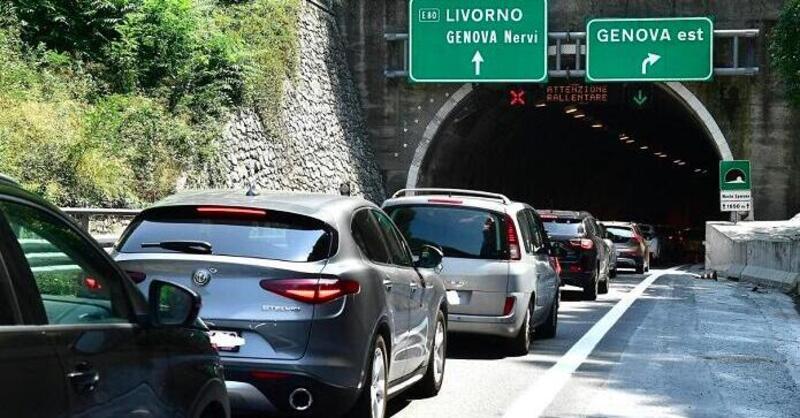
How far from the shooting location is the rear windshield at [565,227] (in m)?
23.3

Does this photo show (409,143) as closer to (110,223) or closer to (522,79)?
(522,79)

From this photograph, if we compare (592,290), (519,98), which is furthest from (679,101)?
(592,290)

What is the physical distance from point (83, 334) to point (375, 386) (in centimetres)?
390

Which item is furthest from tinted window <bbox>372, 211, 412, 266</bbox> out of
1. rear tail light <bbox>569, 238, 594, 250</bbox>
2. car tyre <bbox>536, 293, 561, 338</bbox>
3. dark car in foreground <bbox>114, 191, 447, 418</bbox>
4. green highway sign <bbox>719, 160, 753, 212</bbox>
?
green highway sign <bbox>719, 160, 753, 212</bbox>

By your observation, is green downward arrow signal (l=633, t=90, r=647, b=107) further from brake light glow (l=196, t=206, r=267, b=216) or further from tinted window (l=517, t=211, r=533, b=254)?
brake light glow (l=196, t=206, r=267, b=216)

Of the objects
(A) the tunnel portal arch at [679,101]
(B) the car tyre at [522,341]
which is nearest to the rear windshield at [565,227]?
(B) the car tyre at [522,341]

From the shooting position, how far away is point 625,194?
250 feet

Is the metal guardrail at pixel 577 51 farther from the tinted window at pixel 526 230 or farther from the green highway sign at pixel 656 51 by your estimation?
the tinted window at pixel 526 230

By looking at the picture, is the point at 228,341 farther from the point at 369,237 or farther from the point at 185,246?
the point at 369,237

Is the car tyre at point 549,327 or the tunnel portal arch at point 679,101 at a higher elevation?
→ the tunnel portal arch at point 679,101

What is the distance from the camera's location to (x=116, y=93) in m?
24.1

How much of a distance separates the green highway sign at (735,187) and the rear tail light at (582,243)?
1434 centimetres

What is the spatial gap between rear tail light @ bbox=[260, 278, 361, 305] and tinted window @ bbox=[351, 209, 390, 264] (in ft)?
2.23

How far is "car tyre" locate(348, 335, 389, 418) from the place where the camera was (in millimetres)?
7309
